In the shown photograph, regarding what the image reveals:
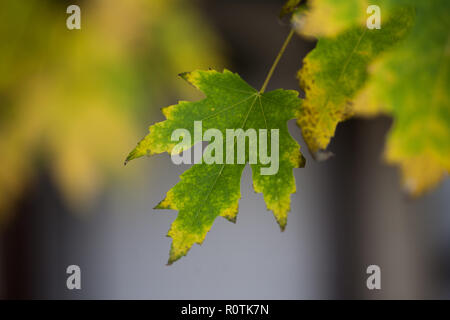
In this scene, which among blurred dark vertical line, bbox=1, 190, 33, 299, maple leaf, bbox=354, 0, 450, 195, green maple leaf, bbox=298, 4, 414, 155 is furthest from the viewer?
blurred dark vertical line, bbox=1, 190, 33, 299

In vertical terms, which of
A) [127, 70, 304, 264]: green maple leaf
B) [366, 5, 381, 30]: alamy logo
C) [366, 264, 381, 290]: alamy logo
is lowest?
[366, 264, 381, 290]: alamy logo


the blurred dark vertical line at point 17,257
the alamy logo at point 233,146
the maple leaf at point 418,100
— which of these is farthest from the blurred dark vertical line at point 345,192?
the maple leaf at point 418,100

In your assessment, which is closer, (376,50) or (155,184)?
(376,50)

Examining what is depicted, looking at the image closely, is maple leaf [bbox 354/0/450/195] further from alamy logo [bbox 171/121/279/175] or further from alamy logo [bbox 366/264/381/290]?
alamy logo [bbox 366/264/381/290]

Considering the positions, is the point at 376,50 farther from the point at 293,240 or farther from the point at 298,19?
the point at 293,240

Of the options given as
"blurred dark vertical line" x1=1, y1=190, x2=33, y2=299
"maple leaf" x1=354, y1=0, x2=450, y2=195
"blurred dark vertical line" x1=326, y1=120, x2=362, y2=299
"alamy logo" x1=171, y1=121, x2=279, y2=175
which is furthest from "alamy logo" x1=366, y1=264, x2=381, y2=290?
"maple leaf" x1=354, y1=0, x2=450, y2=195

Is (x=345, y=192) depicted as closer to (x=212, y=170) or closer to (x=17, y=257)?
(x=17, y=257)

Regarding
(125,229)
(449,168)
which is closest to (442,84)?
(449,168)

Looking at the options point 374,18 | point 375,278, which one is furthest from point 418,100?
point 375,278
